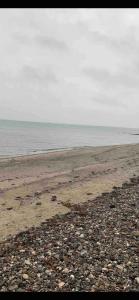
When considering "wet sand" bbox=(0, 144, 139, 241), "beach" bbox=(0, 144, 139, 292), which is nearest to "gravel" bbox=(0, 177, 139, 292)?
"beach" bbox=(0, 144, 139, 292)

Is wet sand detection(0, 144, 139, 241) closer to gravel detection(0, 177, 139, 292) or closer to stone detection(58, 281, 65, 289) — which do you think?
gravel detection(0, 177, 139, 292)

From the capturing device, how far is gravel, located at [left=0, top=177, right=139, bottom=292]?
28.6 ft

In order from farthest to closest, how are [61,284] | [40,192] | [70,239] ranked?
[40,192]
[70,239]
[61,284]

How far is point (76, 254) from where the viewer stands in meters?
10.6

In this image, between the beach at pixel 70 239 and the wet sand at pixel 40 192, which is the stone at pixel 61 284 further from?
the wet sand at pixel 40 192

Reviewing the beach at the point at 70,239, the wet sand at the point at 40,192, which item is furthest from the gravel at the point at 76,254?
the wet sand at the point at 40,192

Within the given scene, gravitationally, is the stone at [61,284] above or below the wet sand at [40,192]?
above

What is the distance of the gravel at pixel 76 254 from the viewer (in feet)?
28.6

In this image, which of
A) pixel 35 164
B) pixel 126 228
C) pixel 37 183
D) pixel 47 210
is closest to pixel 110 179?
pixel 37 183

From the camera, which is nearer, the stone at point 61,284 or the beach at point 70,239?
the stone at point 61,284

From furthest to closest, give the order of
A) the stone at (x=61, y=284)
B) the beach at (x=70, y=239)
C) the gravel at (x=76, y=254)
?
the beach at (x=70, y=239) → the gravel at (x=76, y=254) → the stone at (x=61, y=284)

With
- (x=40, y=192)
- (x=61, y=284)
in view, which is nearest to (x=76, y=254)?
(x=61, y=284)

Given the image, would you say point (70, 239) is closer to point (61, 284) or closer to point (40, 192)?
point (61, 284)

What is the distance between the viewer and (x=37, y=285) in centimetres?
866
